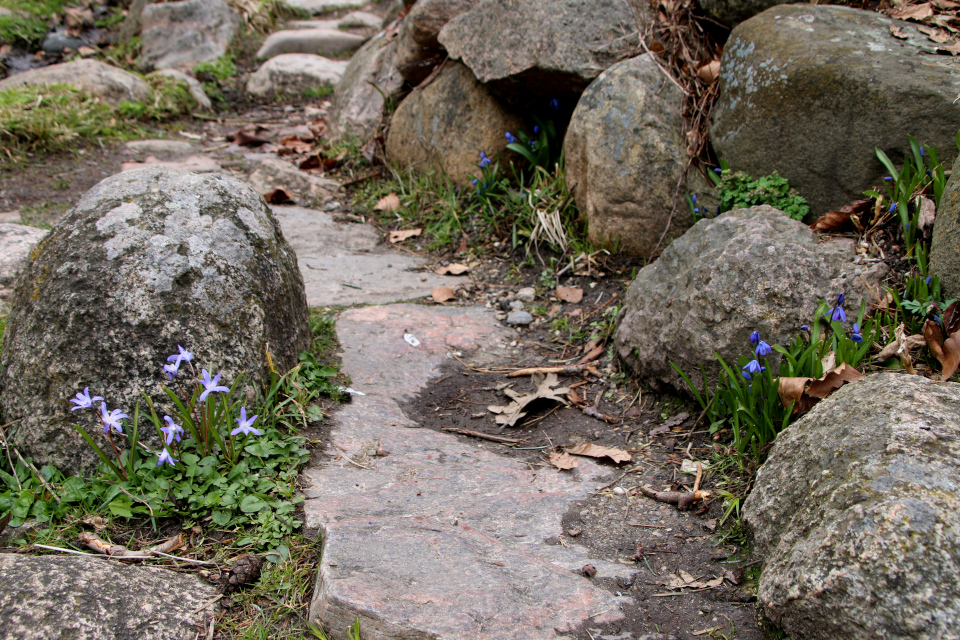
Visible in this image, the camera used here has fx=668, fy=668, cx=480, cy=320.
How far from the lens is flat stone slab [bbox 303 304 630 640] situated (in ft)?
5.98

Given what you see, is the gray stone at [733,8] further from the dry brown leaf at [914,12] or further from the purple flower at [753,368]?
the purple flower at [753,368]

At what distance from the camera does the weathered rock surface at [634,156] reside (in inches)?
150

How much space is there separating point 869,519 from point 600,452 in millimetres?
1260

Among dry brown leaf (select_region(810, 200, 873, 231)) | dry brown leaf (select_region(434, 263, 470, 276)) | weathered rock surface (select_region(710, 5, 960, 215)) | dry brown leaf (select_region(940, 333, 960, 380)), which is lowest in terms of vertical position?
dry brown leaf (select_region(434, 263, 470, 276))

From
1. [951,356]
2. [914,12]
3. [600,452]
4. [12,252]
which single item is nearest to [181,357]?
[600,452]

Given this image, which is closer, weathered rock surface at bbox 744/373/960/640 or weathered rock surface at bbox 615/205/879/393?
weathered rock surface at bbox 744/373/960/640

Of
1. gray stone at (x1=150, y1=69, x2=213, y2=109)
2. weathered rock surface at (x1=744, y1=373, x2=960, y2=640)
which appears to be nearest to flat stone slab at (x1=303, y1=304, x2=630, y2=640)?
weathered rock surface at (x1=744, y1=373, x2=960, y2=640)

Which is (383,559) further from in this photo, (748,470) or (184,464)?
(748,470)

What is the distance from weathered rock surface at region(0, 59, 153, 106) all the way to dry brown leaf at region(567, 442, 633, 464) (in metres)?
6.39

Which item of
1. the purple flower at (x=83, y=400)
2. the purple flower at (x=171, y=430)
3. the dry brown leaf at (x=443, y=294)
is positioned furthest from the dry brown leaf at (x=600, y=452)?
the purple flower at (x=83, y=400)

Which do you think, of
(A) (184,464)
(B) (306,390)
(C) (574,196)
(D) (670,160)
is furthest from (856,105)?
(A) (184,464)

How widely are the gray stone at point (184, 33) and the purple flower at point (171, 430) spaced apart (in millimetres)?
7565

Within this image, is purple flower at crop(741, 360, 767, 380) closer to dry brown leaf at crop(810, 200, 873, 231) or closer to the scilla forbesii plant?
dry brown leaf at crop(810, 200, 873, 231)

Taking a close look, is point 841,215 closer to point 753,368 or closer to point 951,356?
point 951,356
